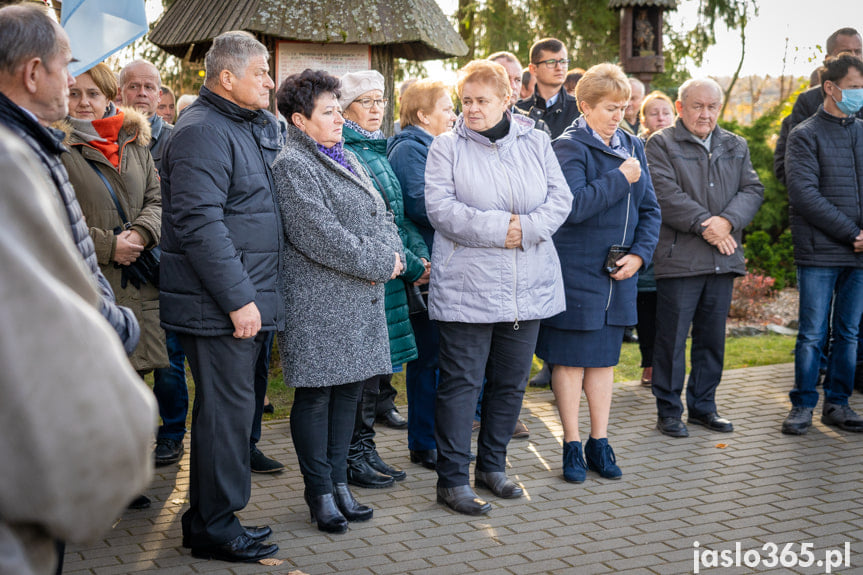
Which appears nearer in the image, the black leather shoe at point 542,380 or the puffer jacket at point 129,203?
the puffer jacket at point 129,203

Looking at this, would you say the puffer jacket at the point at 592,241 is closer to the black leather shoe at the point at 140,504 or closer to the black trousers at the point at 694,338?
the black trousers at the point at 694,338

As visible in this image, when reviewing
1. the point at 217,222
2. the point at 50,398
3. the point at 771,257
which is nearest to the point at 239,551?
the point at 217,222

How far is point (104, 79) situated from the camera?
480cm

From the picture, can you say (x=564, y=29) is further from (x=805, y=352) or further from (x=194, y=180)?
(x=194, y=180)

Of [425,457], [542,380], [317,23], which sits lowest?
[542,380]

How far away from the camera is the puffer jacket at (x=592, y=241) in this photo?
510cm

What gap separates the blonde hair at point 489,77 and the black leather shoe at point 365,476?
210 cm

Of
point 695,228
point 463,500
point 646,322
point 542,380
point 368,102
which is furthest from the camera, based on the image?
point 542,380

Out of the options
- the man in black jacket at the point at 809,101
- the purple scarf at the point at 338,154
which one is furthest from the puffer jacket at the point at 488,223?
the man in black jacket at the point at 809,101

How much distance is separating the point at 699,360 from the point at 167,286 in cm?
376

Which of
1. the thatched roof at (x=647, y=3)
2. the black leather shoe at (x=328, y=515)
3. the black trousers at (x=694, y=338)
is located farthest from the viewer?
the thatched roof at (x=647, y=3)

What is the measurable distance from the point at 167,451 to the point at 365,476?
1254 millimetres

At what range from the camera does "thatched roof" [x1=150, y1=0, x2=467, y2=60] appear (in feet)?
21.7

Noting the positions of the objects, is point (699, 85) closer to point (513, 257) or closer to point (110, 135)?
point (513, 257)
